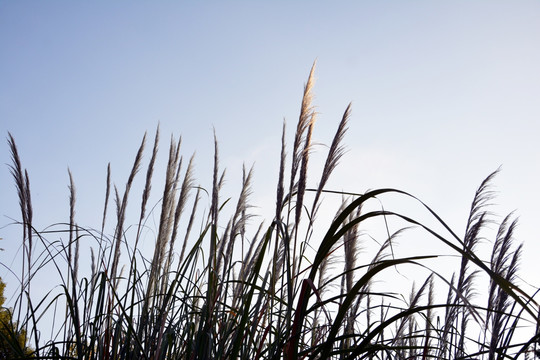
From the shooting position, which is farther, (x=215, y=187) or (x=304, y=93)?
(x=215, y=187)

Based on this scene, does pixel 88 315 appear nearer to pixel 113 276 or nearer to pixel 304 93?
pixel 113 276

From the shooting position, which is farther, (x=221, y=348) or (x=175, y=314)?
(x=175, y=314)

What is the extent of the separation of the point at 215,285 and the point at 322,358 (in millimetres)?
777

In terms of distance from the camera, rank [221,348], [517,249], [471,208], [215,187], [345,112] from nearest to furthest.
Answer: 1. [221,348]
2. [345,112]
3. [215,187]
4. [471,208]
5. [517,249]

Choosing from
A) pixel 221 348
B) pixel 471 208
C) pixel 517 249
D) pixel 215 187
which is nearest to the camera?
pixel 221 348

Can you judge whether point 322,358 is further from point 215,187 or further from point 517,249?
point 517,249

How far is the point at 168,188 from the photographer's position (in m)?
2.91

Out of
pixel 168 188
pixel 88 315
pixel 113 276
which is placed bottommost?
pixel 88 315

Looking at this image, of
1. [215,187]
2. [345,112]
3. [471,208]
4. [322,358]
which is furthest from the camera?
[471,208]

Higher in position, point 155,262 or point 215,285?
point 155,262

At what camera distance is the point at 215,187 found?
2.58 meters

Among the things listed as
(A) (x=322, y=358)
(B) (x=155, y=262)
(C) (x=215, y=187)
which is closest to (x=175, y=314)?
(B) (x=155, y=262)

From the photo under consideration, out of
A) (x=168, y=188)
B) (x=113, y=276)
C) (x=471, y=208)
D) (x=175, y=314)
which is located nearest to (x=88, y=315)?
(x=113, y=276)

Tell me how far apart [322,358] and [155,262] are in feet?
4.30
